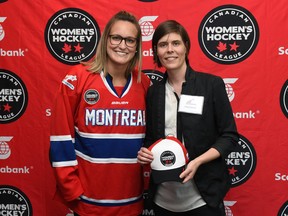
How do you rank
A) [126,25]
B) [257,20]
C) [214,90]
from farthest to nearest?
[257,20] < [126,25] < [214,90]

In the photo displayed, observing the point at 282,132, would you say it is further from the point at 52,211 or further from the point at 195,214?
the point at 52,211

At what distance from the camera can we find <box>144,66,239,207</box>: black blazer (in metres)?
1.19

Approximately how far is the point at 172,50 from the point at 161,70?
2.43 feet

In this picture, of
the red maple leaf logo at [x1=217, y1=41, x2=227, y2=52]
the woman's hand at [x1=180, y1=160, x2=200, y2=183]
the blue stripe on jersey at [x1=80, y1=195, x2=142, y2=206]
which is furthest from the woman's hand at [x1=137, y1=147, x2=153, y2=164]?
the red maple leaf logo at [x1=217, y1=41, x2=227, y2=52]

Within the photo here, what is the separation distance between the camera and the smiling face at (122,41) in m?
1.30

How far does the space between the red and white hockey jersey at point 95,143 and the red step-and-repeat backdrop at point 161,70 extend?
0.68 metres

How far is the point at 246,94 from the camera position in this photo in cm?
186

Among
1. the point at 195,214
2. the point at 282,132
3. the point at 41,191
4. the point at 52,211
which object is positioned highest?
the point at 282,132

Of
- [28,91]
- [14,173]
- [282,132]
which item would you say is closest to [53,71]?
[28,91]

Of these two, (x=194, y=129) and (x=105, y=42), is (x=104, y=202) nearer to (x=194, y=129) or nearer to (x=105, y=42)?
(x=194, y=129)

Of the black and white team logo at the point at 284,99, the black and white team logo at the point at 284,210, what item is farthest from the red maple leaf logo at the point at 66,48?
the black and white team logo at the point at 284,210

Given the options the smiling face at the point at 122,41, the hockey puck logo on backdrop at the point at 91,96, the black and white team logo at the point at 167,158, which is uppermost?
the smiling face at the point at 122,41

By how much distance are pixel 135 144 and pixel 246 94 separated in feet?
2.85

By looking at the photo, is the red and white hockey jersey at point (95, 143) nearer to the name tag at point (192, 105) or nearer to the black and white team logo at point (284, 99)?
the name tag at point (192, 105)
